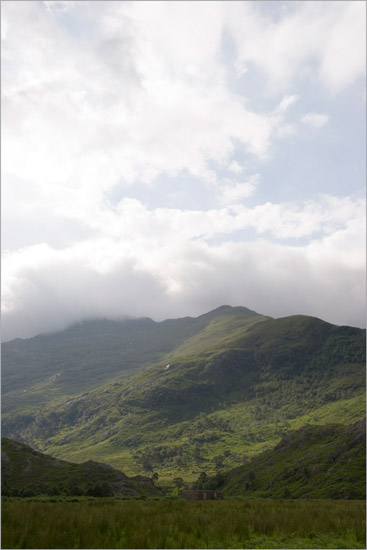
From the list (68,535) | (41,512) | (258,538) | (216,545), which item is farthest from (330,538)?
(41,512)

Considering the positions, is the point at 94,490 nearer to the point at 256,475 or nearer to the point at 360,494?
the point at 360,494

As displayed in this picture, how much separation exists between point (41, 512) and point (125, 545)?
178 inches

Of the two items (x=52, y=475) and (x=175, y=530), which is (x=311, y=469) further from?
(x=175, y=530)

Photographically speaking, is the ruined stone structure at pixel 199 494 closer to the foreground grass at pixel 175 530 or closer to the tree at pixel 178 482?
the foreground grass at pixel 175 530

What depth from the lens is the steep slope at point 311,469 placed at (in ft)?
307

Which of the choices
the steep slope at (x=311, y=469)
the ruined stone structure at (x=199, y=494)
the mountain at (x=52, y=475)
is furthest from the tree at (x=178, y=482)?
the ruined stone structure at (x=199, y=494)

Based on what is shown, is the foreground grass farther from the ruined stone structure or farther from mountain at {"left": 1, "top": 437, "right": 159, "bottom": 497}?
mountain at {"left": 1, "top": 437, "right": 159, "bottom": 497}

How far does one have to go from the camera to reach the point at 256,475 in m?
130

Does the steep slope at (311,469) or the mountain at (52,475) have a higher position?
the mountain at (52,475)

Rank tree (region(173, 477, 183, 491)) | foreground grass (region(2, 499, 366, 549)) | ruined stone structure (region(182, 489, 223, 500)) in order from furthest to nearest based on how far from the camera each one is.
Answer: tree (region(173, 477, 183, 491)) < ruined stone structure (region(182, 489, 223, 500)) < foreground grass (region(2, 499, 366, 549))

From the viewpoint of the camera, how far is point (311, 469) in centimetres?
11125

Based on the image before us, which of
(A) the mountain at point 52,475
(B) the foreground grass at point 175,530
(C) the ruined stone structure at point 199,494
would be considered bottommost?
(A) the mountain at point 52,475

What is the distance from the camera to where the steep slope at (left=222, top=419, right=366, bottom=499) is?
9344cm

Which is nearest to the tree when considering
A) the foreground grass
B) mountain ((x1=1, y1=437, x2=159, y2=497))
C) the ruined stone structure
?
mountain ((x1=1, y1=437, x2=159, y2=497))
